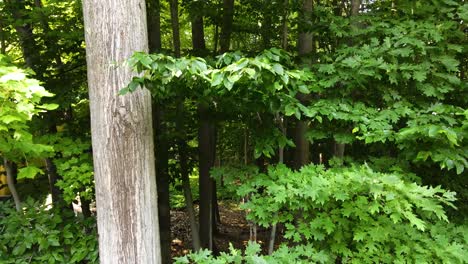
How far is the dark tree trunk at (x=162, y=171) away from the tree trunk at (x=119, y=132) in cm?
139

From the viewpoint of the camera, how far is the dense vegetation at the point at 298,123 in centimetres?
222

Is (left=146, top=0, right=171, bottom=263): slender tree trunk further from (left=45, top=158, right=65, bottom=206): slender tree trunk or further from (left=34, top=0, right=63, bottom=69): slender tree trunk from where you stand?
(left=45, top=158, right=65, bottom=206): slender tree trunk

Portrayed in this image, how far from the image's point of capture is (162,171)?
411 centimetres

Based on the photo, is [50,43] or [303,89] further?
[50,43]

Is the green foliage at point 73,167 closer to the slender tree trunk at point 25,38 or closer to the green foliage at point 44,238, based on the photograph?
the green foliage at point 44,238

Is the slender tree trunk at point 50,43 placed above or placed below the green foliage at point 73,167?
above

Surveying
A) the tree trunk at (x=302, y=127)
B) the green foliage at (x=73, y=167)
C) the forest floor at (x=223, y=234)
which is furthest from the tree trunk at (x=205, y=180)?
the green foliage at (x=73, y=167)

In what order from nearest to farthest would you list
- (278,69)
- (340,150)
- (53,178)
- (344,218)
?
(278,69) < (344,218) < (340,150) < (53,178)

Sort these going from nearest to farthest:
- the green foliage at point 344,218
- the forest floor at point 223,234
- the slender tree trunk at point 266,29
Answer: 1. the green foliage at point 344,218
2. the slender tree trunk at point 266,29
3. the forest floor at point 223,234

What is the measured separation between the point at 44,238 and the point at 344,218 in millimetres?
2772

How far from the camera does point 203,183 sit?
186 inches

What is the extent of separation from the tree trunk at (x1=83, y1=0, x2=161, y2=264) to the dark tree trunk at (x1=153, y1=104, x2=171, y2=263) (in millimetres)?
1393

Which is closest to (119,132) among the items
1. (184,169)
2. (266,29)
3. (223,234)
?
(184,169)

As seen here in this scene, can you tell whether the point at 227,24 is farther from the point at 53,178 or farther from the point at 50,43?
the point at 53,178
